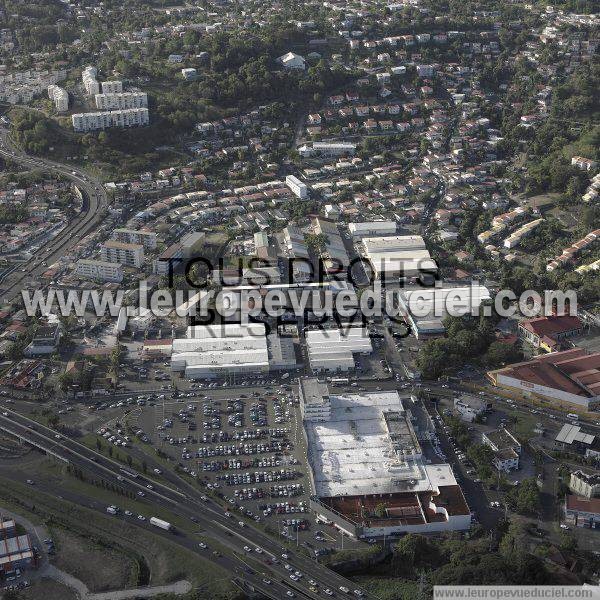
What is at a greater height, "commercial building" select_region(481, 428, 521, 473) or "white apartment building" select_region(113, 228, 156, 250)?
"white apartment building" select_region(113, 228, 156, 250)

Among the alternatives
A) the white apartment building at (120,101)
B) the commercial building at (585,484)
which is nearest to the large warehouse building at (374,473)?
the commercial building at (585,484)

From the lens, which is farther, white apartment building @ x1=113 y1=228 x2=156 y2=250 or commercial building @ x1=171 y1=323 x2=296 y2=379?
white apartment building @ x1=113 y1=228 x2=156 y2=250

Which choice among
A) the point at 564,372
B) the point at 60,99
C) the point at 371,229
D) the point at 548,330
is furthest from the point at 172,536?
the point at 60,99

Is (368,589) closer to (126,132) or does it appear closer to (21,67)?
(126,132)

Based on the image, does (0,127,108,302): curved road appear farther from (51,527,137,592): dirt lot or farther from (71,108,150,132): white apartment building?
(51,527,137,592): dirt lot

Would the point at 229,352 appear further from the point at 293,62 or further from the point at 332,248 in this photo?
the point at 293,62

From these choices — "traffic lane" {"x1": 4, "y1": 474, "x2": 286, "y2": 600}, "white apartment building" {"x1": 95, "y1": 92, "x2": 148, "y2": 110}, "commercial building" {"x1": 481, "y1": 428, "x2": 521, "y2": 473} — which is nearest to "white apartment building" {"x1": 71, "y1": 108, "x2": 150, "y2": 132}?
"white apartment building" {"x1": 95, "y1": 92, "x2": 148, "y2": 110}
